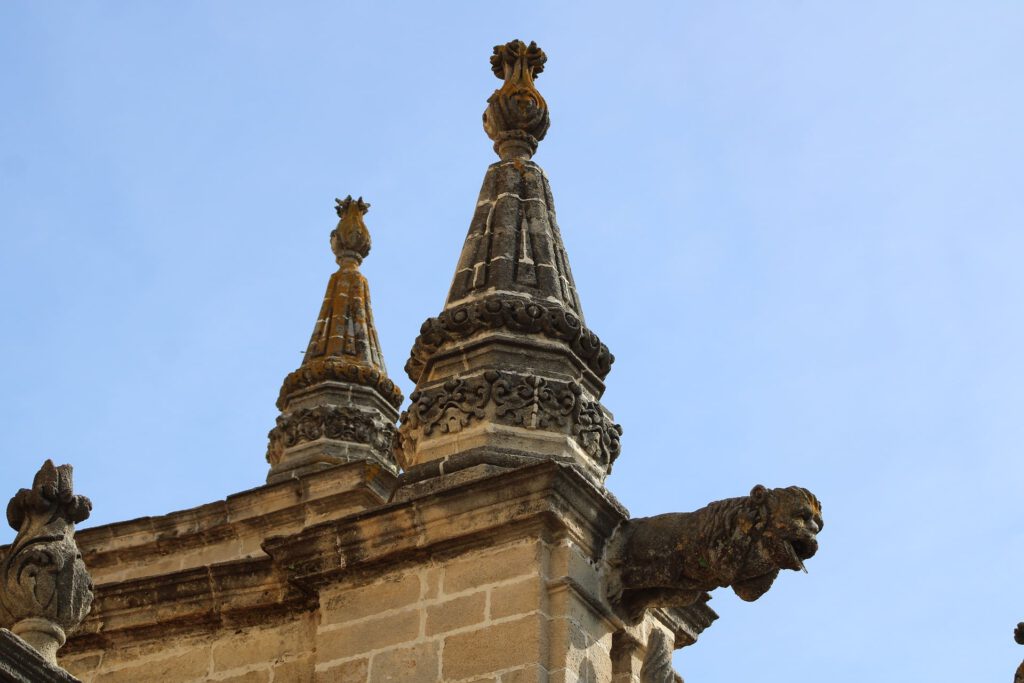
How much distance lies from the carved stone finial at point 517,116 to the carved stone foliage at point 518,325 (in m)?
1.49

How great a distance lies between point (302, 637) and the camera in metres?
9.16

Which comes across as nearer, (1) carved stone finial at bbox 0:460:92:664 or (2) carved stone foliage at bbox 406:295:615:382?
(1) carved stone finial at bbox 0:460:92:664

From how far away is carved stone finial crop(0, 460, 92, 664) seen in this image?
21.0ft

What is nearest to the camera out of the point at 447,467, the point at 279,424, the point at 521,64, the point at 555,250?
the point at 447,467

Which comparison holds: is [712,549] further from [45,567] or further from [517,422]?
[45,567]

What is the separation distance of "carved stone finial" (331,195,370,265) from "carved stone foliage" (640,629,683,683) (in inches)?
341

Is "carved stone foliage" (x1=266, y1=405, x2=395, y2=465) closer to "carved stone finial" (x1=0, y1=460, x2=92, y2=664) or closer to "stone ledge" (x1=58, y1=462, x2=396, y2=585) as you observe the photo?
"stone ledge" (x1=58, y1=462, x2=396, y2=585)

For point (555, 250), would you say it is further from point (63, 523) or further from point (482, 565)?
point (63, 523)

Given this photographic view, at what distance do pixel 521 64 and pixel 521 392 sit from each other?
8.87ft

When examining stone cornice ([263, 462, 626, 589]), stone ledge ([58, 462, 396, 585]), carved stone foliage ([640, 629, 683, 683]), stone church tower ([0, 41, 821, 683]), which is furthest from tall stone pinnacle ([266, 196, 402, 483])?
carved stone foliage ([640, 629, 683, 683])

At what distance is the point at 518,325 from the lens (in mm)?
9648

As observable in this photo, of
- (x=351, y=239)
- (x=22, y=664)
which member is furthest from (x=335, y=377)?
(x=22, y=664)

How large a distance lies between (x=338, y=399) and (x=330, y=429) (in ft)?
1.29

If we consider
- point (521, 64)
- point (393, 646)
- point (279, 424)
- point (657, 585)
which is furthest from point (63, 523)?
point (279, 424)
